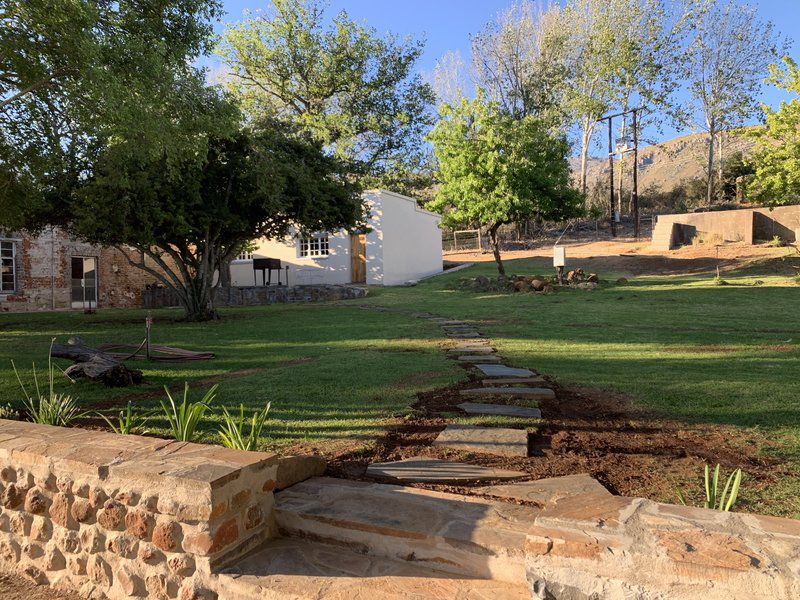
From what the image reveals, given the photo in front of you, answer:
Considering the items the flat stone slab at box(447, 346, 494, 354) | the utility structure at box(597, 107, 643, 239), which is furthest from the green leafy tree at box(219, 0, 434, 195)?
the flat stone slab at box(447, 346, 494, 354)

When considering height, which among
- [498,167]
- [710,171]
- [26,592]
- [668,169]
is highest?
[668,169]

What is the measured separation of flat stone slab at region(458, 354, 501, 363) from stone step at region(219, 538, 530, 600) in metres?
4.30

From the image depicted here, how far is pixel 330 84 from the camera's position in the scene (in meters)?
25.9

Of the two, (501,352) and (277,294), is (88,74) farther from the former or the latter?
(277,294)

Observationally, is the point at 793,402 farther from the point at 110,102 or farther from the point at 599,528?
the point at 110,102

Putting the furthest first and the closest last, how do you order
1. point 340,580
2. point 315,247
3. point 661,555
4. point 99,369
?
point 315,247 → point 99,369 → point 340,580 → point 661,555

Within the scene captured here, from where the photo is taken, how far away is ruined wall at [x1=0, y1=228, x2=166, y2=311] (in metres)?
17.8

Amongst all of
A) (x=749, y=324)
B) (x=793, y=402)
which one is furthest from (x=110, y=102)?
(x=749, y=324)

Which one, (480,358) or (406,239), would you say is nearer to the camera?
(480,358)

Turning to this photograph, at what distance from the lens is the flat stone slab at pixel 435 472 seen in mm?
2963

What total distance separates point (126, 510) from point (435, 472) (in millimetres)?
1531

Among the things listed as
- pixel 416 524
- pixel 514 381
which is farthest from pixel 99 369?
pixel 416 524

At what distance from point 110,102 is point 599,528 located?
7384 mm

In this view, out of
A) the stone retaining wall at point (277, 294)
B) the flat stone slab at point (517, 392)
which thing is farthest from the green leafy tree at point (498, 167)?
the flat stone slab at point (517, 392)
